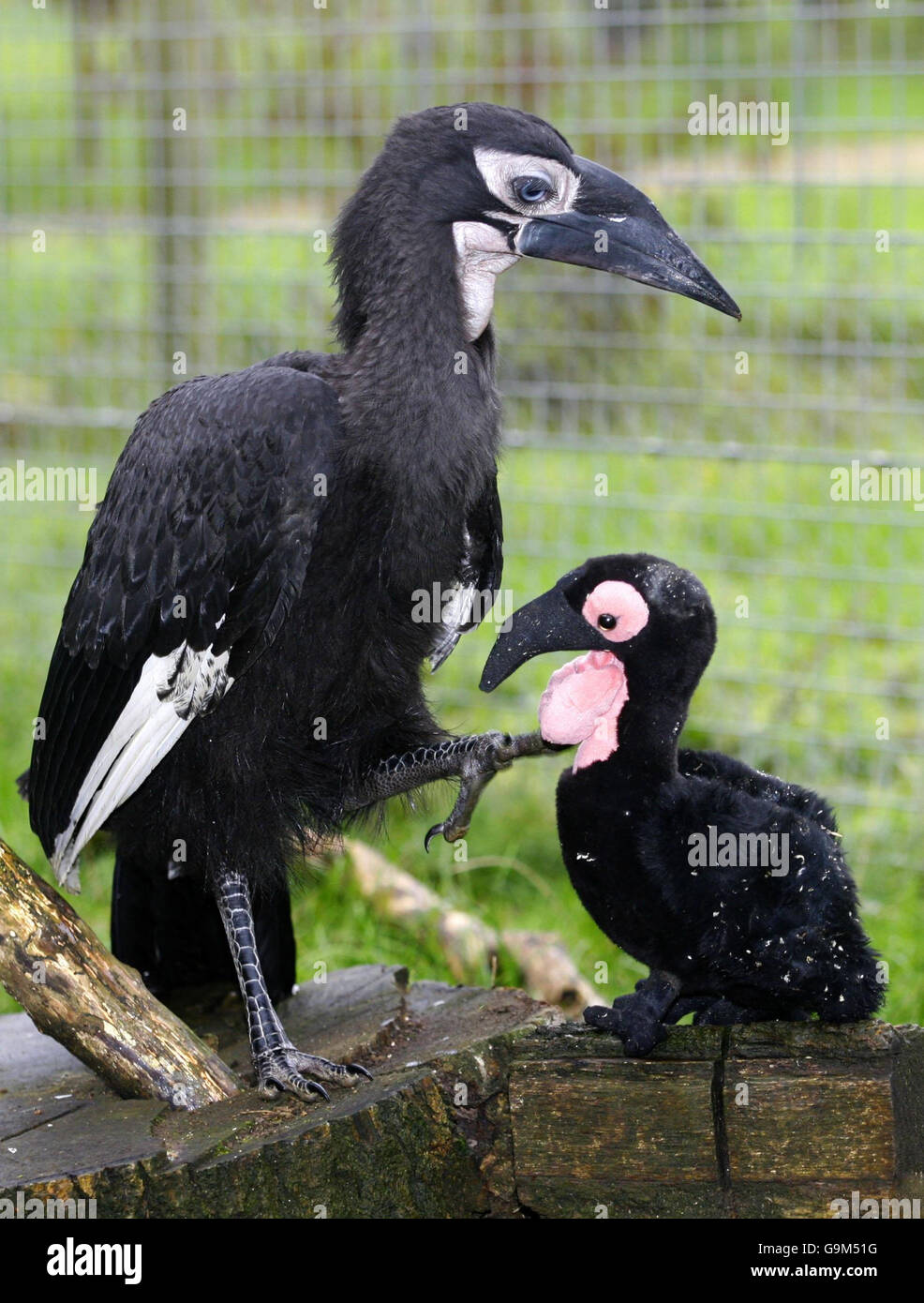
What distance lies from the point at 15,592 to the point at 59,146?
178 centimetres

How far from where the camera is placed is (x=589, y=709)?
2.62m

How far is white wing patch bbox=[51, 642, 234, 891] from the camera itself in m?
2.86

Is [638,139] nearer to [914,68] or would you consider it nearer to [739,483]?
[914,68]

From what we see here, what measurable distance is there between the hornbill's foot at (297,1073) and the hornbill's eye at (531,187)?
1582 mm

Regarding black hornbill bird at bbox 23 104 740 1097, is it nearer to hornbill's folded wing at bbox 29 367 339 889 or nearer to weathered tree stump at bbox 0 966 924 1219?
hornbill's folded wing at bbox 29 367 339 889

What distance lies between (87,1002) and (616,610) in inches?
44.8

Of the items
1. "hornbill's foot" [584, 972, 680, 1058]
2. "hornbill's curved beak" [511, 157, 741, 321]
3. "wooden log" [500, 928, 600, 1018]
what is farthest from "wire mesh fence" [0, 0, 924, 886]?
"hornbill's foot" [584, 972, 680, 1058]

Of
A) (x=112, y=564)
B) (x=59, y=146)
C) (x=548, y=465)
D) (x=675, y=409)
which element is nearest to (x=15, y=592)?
(x=59, y=146)

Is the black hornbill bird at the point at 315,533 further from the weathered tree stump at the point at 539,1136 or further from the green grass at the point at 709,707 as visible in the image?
the green grass at the point at 709,707

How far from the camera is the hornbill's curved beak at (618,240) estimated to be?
2.85 m

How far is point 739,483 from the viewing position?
639 centimetres

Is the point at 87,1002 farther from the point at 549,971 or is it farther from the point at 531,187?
the point at 531,187

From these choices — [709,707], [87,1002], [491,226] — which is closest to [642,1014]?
[87,1002]

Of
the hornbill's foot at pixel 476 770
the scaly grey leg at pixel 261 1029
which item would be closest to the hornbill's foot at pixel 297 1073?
the scaly grey leg at pixel 261 1029
